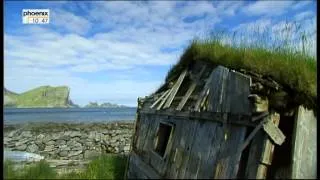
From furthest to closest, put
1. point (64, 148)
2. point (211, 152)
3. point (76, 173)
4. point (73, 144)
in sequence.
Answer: point (73, 144) → point (64, 148) → point (76, 173) → point (211, 152)

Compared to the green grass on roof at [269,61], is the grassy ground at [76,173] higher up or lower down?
lower down

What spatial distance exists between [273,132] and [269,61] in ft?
7.19

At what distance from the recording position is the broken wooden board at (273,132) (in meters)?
6.07

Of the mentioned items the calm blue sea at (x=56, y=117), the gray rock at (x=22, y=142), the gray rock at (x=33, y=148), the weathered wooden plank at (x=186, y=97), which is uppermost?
the weathered wooden plank at (x=186, y=97)

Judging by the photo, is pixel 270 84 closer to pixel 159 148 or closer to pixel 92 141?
pixel 159 148

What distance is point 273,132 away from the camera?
6.09 m

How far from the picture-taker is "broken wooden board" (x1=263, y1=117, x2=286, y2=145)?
6.07 metres

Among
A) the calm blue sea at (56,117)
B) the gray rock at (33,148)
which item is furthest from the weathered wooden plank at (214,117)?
the calm blue sea at (56,117)

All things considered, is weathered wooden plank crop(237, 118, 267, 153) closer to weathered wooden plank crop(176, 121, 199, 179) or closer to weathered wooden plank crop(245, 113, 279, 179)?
weathered wooden plank crop(245, 113, 279, 179)

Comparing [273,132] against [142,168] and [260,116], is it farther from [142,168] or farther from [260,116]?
[142,168]

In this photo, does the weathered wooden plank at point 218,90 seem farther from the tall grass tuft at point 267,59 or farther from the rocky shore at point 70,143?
the rocky shore at point 70,143

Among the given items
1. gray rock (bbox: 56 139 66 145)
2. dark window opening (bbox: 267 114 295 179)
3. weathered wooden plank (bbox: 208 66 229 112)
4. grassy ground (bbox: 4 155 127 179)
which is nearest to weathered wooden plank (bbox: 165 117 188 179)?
weathered wooden plank (bbox: 208 66 229 112)

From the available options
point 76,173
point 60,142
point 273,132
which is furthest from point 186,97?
point 60,142

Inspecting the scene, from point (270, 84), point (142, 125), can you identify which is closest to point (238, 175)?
point (270, 84)
